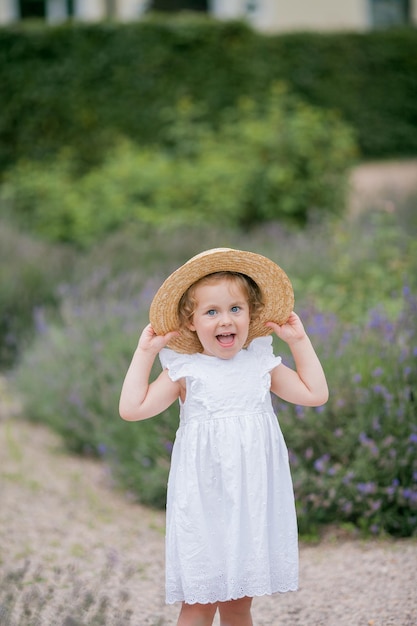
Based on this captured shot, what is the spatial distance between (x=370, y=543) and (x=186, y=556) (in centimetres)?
149

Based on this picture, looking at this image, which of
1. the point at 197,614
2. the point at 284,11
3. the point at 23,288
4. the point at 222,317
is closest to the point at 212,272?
the point at 222,317

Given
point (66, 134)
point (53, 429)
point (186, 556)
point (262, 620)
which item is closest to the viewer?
point (186, 556)

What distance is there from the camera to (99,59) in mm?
13438

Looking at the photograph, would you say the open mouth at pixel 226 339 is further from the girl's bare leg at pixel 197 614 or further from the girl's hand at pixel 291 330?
the girl's bare leg at pixel 197 614

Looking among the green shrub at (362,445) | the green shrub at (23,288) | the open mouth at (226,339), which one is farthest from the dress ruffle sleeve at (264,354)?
the green shrub at (23,288)

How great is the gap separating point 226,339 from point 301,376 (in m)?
0.26

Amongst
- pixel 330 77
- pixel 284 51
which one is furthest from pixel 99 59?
pixel 330 77

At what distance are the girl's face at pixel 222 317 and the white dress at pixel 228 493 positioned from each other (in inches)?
2.6

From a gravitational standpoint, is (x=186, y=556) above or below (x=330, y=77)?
above

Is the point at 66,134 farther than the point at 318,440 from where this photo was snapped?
Yes

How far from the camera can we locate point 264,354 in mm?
2719

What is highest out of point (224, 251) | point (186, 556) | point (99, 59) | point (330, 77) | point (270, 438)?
point (224, 251)

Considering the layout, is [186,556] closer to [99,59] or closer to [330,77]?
[99,59]

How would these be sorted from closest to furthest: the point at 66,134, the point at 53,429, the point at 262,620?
the point at 262,620 → the point at 53,429 → the point at 66,134
